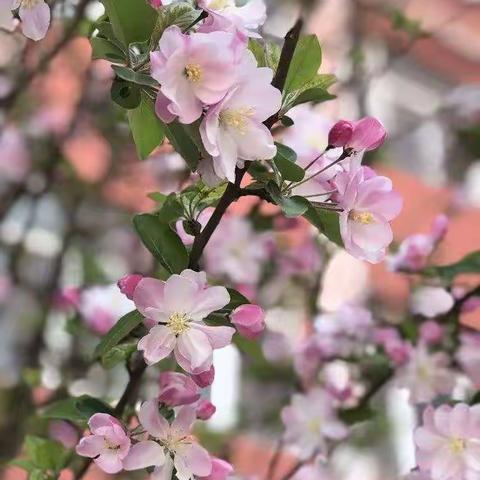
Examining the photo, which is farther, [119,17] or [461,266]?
[461,266]

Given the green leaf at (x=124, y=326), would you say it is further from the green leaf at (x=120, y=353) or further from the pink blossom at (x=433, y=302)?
the pink blossom at (x=433, y=302)

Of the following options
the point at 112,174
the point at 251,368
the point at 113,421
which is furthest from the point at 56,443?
the point at 251,368

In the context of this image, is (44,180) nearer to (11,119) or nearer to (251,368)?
(11,119)

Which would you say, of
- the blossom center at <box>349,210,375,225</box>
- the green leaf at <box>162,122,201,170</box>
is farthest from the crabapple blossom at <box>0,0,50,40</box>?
the blossom center at <box>349,210,375,225</box>

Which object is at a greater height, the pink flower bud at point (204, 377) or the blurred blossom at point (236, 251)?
the pink flower bud at point (204, 377)

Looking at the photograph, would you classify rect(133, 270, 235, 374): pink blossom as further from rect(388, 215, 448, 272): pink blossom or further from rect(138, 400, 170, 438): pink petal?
rect(388, 215, 448, 272): pink blossom

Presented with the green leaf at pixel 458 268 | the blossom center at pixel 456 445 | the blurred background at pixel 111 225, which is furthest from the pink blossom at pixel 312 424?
the blossom center at pixel 456 445
